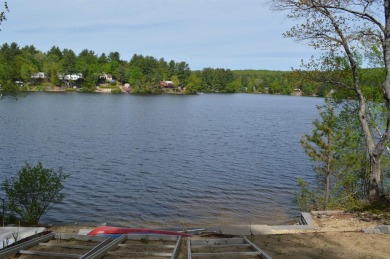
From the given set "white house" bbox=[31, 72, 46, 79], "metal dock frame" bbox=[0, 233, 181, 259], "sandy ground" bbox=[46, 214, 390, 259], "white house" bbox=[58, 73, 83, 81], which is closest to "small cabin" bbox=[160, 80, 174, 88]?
"white house" bbox=[58, 73, 83, 81]

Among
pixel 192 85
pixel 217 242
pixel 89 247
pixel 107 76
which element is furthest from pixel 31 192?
pixel 192 85

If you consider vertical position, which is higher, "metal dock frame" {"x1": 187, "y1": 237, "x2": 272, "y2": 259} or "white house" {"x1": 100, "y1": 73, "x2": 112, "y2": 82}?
"white house" {"x1": 100, "y1": 73, "x2": 112, "y2": 82}

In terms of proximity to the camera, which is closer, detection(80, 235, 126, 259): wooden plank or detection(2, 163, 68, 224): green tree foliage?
detection(80, 235, 126, 259): wooden plank

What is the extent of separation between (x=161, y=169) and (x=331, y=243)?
22.6m

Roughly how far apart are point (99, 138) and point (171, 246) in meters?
37.4

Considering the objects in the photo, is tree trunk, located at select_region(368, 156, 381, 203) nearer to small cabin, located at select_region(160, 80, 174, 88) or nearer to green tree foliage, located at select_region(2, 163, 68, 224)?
green tree foliage, located at select_region(2, 163, 68, 224)

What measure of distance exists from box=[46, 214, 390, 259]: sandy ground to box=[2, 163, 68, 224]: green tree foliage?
8370 mm

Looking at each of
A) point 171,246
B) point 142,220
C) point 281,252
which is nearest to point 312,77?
point 281,252

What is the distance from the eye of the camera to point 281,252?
8203 mm

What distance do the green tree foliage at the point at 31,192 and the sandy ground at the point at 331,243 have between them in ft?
27.5

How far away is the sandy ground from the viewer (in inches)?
317

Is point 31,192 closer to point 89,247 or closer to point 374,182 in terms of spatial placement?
point 89,247

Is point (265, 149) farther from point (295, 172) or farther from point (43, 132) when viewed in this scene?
point (43, 132)

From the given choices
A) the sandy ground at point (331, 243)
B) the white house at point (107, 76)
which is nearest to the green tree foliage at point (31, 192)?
the sandy ground at point (331, 243)
